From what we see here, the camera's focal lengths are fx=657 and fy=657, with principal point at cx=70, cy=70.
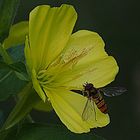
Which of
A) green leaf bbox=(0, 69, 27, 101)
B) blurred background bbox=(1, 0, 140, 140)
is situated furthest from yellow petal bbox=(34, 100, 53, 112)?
blurred background bbox=(1, 0, 140, 140)

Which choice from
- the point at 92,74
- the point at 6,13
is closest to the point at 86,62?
the point at 92,74


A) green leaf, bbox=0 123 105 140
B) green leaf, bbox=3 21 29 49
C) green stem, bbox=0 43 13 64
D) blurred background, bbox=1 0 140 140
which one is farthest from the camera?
blurred background, bbox=1 0 140 140

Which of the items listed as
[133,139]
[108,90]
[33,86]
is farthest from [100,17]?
[33,86]

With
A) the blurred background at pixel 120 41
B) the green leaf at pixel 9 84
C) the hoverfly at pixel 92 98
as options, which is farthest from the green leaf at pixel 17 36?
the blurred background at pixel 120 41

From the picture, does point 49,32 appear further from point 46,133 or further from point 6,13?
point 46,133

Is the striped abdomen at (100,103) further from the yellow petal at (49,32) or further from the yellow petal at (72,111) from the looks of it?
the yellow petal at (49,32)

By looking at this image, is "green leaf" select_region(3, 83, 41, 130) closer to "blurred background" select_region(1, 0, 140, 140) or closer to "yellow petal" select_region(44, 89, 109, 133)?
"yellow petal" select_region(44, 89, 109, 133)
